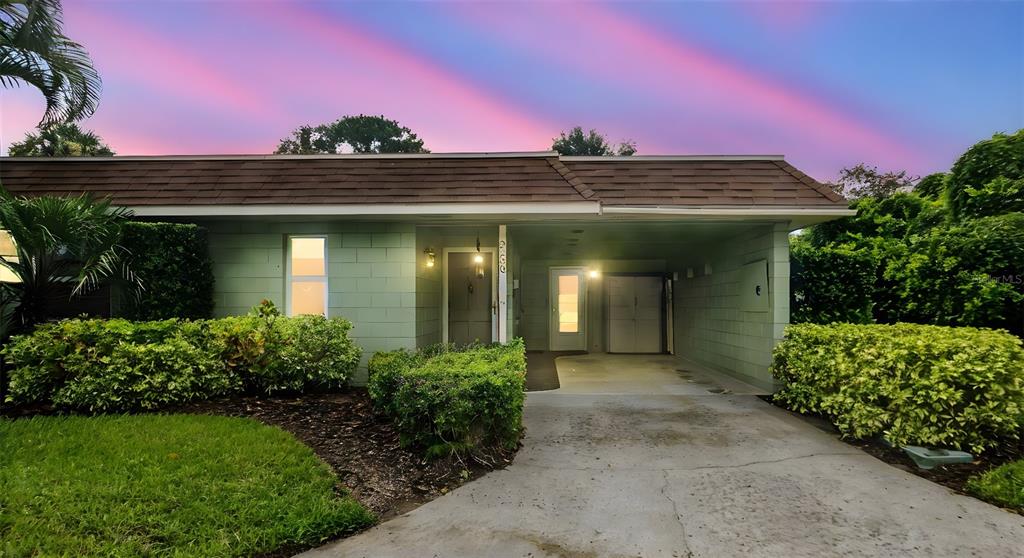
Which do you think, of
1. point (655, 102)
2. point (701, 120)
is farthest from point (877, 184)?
point (655, 102)

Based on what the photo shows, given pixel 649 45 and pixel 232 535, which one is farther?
pixel 649 45

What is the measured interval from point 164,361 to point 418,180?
3.70 meters

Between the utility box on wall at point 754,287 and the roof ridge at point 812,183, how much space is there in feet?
3.76

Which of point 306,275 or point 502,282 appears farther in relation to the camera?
point 306,275

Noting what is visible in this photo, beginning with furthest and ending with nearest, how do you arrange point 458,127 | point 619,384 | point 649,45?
point 458,127 < point 649,45 < point 619,384

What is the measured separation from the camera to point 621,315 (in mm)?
11422

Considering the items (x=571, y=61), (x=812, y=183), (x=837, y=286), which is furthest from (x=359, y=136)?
(x=837, y=286)

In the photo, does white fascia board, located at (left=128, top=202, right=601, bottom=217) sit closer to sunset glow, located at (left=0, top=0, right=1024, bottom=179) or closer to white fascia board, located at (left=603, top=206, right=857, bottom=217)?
white fascia board, located at (left=603, top=206, right=857, bottom=217)

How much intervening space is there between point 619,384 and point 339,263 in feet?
15.1

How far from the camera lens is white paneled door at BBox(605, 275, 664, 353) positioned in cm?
1136

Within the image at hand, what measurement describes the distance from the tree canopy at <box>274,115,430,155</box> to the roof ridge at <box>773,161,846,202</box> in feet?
94.8

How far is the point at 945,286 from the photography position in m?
6.40

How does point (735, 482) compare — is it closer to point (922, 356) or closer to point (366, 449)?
point (922, 356)

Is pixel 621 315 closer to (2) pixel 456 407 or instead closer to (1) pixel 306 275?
(1) pixel 306 275
